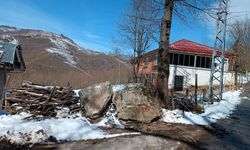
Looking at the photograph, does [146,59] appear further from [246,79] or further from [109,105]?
[109,105]

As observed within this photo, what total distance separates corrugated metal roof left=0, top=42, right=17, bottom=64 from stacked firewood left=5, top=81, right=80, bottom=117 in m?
14.9

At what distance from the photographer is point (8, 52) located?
28.5m

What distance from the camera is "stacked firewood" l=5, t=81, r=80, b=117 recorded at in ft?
39.3

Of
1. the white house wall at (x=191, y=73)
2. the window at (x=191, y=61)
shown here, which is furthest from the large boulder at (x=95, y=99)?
the window at (x=191, y=61)

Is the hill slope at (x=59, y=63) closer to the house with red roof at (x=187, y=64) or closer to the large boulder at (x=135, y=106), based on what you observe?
the house with red roof at (x=187, y=64)

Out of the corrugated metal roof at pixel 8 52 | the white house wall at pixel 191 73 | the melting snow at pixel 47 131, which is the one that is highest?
the corrugated metal roof at pixel 8 52

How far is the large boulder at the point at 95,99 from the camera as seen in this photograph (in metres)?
11.9

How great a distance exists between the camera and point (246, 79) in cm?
5925

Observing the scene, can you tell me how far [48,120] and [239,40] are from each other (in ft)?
144

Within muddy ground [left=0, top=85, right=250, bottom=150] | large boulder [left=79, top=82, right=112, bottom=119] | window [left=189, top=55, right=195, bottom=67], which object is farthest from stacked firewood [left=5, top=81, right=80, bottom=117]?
window [left=189, top=55, right=195, bottom=67]

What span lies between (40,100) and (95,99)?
2.36 metres

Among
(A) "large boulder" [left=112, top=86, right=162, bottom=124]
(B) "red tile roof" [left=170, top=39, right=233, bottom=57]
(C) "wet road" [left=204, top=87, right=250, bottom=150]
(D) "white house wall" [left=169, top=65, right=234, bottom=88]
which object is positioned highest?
(B) "red tile roof" [left=170, top=39, right=233, bottom=57]

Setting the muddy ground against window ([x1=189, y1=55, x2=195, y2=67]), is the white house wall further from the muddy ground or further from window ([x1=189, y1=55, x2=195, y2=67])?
the muddy ground

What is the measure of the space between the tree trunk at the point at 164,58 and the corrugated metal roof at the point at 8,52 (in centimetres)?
1729
